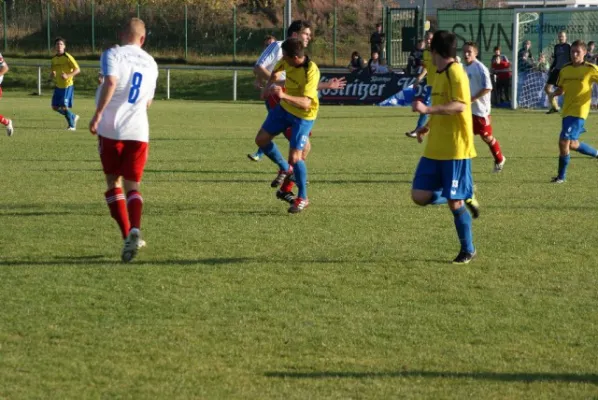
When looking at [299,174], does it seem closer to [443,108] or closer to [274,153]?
[274,153]

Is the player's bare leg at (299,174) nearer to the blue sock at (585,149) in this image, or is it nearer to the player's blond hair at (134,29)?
the player's blond hair at (134,29)

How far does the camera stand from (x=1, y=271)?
8133 mm

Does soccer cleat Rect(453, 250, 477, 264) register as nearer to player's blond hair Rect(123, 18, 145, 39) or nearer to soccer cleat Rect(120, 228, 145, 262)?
soccer cleat Rect(120, 228, 145, 262)

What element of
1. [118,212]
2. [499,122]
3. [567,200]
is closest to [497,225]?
[567,200]

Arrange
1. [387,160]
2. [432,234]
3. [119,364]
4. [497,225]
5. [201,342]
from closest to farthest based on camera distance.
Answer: [119,364] → [201,342] → [432,234] → [497,225] → [387,160]

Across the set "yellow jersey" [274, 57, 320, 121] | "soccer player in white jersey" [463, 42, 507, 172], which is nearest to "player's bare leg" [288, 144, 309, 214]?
"yellow jersey" [274, 57, 320, 121]

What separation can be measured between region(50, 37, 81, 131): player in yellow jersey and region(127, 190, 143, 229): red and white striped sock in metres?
14.9

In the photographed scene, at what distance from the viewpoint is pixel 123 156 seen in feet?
28.7

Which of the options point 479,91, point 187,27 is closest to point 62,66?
point 479,91

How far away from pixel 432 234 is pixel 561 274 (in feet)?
6.50

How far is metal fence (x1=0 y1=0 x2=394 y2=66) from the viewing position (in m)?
49.3

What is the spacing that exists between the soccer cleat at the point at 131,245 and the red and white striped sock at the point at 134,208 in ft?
0.51

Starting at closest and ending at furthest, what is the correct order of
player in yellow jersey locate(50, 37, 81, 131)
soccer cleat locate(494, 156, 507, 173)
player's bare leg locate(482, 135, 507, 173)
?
player's bare leg locate(482, 135, 507, 173) → soccer cleat locate(494, 156, 507, 173) → player in yellow jersey locate(50, 37, 81, 131)

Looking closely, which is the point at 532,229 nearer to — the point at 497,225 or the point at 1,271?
the point at 497,225
